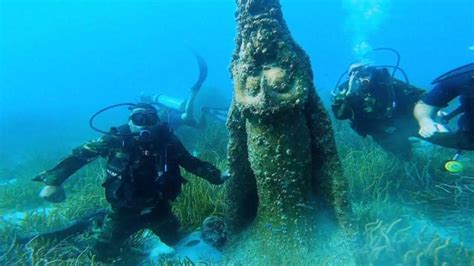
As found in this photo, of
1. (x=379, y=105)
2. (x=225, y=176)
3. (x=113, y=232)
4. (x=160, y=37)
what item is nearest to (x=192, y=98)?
(x=379, y=105)

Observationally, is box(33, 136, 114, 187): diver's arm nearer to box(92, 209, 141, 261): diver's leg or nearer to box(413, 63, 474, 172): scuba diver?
box(92, 209, 141, 261): diver's leg

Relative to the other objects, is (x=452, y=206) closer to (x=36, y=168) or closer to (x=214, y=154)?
(x=214, y=154)

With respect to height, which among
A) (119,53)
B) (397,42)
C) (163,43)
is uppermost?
(397,42)

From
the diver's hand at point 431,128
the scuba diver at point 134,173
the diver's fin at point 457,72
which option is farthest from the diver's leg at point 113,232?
the diver's fin at point 457,72

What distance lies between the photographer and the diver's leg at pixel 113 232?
4738 mm

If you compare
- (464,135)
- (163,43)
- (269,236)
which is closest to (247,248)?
(269,236)

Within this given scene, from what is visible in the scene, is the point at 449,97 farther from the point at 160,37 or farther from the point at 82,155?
the point at 160,37

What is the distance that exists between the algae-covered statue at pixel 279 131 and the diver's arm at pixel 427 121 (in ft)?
4.79

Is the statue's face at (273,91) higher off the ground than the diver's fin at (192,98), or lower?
higher

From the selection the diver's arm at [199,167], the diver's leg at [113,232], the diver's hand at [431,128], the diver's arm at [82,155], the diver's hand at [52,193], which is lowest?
the diver's leg at [113,232]

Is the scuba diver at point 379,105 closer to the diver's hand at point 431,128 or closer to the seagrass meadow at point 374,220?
the seagrass meadow at point 374,220

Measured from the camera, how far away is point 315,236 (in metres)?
3.65

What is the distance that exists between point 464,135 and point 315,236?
2.73 meters

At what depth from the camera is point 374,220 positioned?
15.5ft
